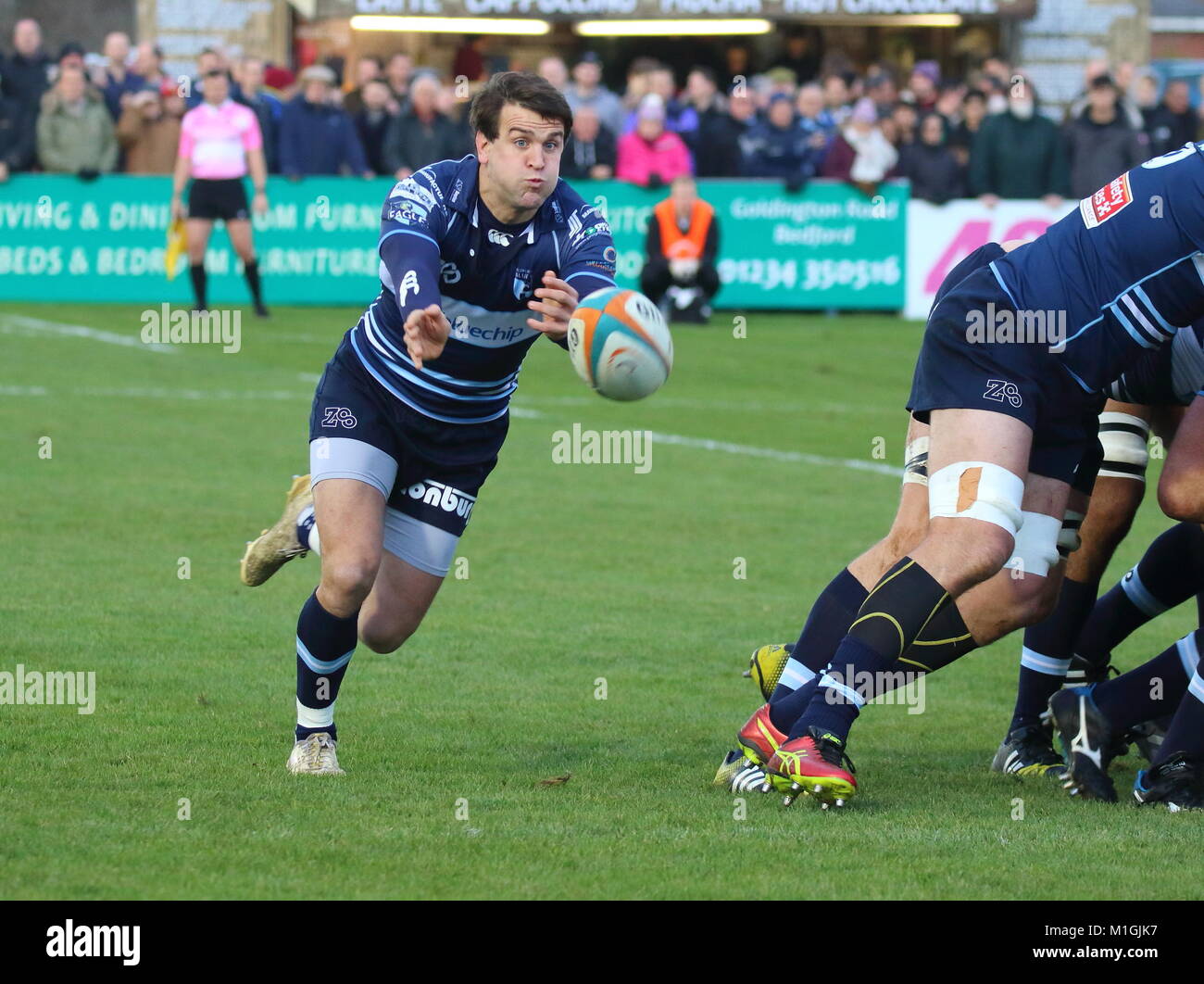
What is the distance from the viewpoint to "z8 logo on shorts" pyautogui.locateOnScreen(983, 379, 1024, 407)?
5512 millimetres

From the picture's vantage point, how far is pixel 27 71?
2198cm

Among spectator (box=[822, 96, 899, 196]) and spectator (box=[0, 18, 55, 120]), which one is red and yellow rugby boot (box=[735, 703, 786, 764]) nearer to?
spectator (box=[822, 96, 899, 196])

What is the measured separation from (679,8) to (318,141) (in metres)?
9.85

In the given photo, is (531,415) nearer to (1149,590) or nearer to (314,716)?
(1149,590)

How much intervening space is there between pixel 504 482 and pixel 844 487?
7.37 ft

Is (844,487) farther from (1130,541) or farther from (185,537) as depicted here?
(185,537)

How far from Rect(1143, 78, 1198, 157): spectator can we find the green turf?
10.4 metres

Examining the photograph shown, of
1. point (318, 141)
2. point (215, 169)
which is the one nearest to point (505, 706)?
point (215, 169)

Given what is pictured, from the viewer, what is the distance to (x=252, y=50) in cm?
3088

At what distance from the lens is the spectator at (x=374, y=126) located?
22.2 m

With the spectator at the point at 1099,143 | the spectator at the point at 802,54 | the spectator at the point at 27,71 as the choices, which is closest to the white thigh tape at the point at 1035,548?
the spectator at the point at 1099,143

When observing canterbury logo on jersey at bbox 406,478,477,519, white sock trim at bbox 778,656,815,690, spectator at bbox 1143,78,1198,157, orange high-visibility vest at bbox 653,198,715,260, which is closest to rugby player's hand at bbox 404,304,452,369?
canterbury logo on jersey at bbox 406,478,477,519
